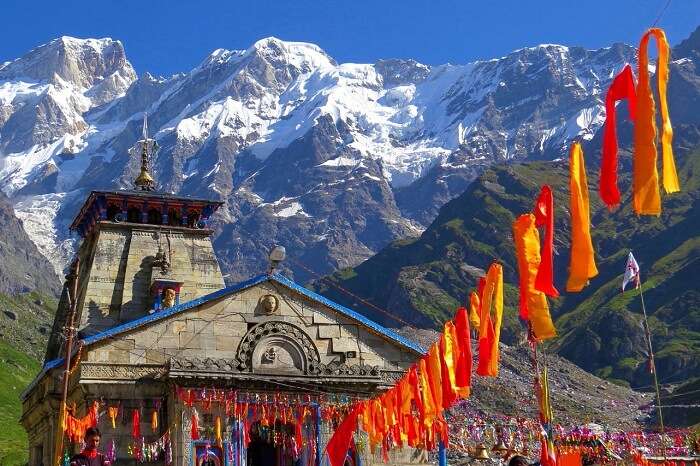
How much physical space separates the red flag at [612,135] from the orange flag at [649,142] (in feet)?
1.14

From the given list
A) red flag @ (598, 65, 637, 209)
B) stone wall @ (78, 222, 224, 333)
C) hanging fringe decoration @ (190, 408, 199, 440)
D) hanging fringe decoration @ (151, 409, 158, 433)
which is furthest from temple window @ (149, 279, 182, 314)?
red flag @ (598, 65, 637, 209)

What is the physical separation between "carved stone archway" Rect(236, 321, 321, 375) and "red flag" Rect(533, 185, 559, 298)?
20.8 m

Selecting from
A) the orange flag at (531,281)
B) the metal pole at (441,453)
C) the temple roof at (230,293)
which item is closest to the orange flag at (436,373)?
the orange flag at (531,281)

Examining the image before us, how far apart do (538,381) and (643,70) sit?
10278mm

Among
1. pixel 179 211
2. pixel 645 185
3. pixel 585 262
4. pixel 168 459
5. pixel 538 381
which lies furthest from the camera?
pixel 179 211

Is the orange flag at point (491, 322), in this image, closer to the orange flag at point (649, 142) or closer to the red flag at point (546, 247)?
the red flag at point (546, 247)

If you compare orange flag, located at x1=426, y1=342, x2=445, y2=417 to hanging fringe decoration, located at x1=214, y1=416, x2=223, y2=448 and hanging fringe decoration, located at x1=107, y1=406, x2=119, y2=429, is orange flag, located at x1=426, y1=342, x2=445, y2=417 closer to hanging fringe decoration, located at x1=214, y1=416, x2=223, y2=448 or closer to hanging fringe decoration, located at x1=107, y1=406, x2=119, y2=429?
hanging fringe decoration, located at x1=214, y1=416, x2=223, y2=448

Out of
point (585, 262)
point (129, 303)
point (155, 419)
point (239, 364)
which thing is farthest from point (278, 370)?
point (585, 262)

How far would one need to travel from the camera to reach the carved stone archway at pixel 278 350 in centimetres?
4088

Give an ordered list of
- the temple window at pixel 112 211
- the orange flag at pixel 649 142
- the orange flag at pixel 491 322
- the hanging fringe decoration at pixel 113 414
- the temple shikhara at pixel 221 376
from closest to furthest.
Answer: the orange flag at pixel 649 142
the orange flag at pixel 491 322
the hanging fringe decoration at pixel 113 414
the temple shikhara at pixel 221 376
the temple window at pixel 112 211

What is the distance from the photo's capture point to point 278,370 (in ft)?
134

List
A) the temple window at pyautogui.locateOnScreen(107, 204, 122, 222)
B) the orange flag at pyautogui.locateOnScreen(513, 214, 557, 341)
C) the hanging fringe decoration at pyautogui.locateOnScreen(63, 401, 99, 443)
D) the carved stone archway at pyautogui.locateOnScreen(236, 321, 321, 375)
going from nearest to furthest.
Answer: the orange flag at pyautogui.locateOnScreen(513, 214, 557, 341)
the hanging fringe decoration at pyautogui.locateOnScreen(63, 401, 99, 443)
the carved stone archway at pyautogui.locateOnScreen(236, 321, 321, 375)
the temple window at pyautogui.locateOnScreen(107, 204, 122, 222)

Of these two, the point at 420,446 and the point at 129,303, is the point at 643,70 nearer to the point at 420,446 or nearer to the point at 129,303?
the point at 420,446

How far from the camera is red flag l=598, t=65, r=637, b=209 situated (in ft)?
58.5
